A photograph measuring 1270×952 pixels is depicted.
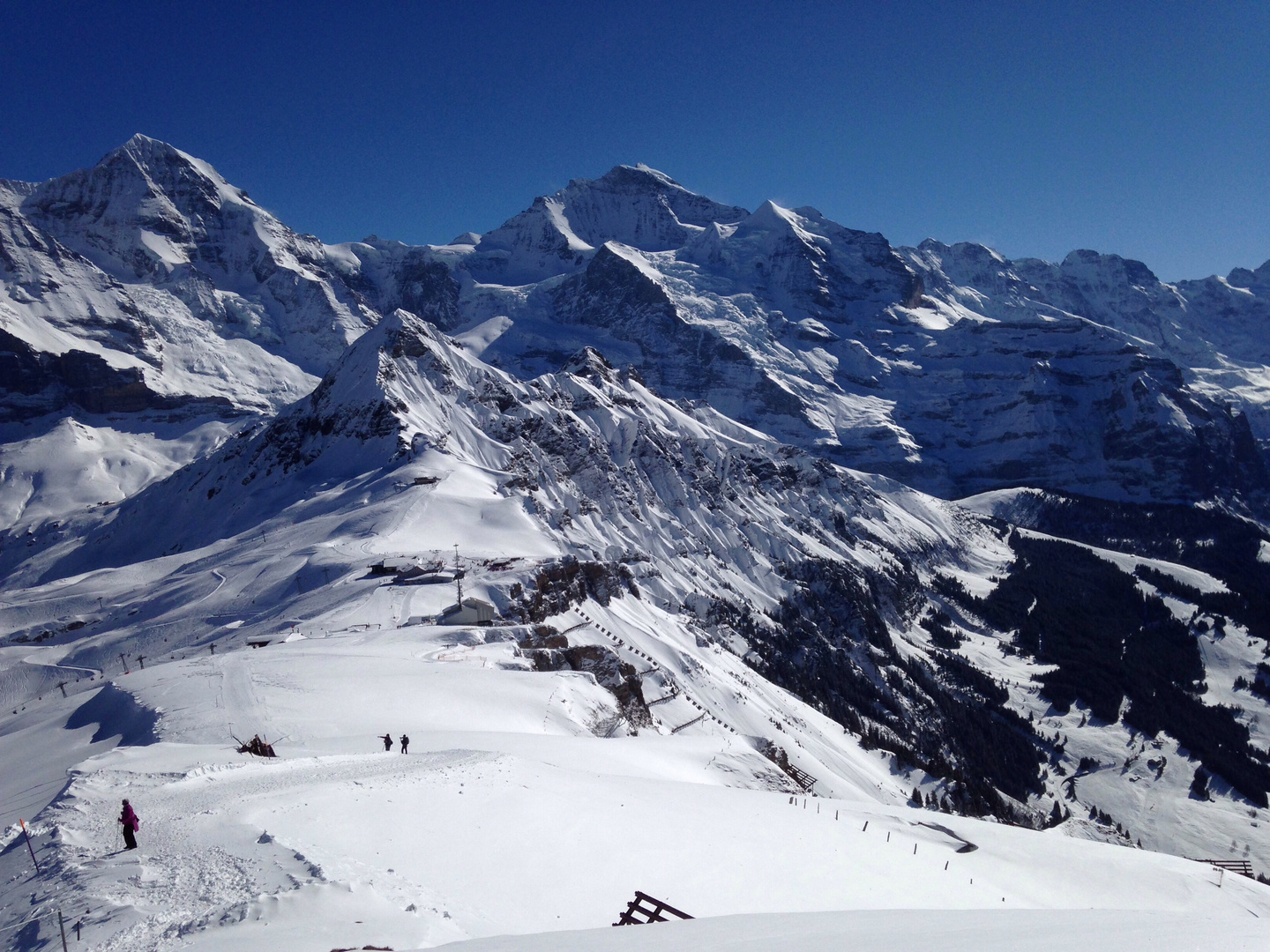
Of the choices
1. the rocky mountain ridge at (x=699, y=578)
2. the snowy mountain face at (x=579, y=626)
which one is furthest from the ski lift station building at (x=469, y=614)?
the rocky mountain ridge at (x=699, y=578)

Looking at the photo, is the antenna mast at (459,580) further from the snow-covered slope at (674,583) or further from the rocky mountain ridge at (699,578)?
the rocky mountain ridge at (699,578)

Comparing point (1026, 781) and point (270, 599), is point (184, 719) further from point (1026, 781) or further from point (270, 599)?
point (1026, 781)

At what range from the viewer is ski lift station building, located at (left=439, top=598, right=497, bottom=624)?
177ft

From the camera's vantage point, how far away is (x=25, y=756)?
1238 inches

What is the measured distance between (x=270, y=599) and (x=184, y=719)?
38.7m

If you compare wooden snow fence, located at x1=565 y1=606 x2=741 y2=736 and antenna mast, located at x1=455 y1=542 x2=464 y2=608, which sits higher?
antenna mast, located at x1=455 y1=542 x2=464 y2=608

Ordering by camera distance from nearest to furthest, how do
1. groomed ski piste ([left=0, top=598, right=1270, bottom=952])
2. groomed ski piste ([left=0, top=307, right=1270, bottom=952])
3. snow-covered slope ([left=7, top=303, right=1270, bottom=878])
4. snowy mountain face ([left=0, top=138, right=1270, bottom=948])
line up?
1. groomed ski piste ([left=0, top=598, right=1270, bottom=952])
2. groomed ski piste ([left=0, top=307, right=1270, bottom=952])
3. snowy mountain face ([left=0, top=138, right=1270, bottom=948])
4. snow-covered slope ([left=7, top=303, right=1270, bottom=878])

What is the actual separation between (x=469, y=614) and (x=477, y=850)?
3935 cm

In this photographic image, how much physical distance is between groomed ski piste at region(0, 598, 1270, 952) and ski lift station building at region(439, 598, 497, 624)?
586 inches

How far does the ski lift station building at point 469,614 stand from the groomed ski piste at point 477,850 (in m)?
14.9

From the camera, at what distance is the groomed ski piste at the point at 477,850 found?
11922 millimetres

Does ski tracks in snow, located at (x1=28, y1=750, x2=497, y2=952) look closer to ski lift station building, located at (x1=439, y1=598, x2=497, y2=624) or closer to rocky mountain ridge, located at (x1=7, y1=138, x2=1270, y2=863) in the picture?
ski lift station building, located at (x1=439, y1=598, x2=497, y2=624)

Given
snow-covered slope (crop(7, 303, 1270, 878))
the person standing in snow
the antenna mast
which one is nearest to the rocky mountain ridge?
snow-covered slope (crop(7, 303, 1270, 878))

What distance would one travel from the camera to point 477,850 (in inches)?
620
